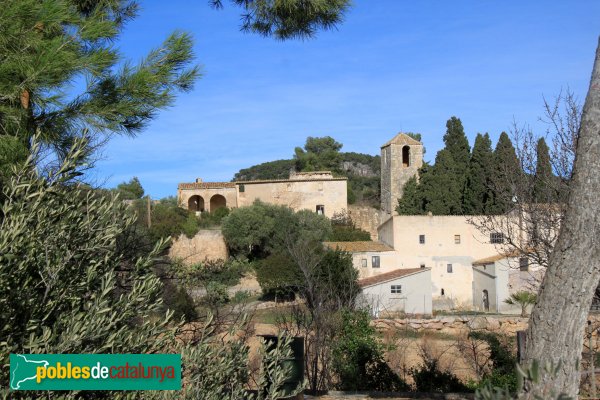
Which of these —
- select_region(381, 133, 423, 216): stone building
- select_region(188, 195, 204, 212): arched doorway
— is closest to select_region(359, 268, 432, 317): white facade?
select_region(381, 133, 423, 216): stone building

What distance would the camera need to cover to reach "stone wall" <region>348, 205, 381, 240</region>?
138ft

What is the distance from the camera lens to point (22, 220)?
2.74 metres

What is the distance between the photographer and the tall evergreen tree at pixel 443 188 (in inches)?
1439

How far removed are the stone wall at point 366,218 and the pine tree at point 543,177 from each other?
31.4m

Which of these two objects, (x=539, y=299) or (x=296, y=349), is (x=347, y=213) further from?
(x=539, y=299)

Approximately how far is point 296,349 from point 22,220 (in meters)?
4.37

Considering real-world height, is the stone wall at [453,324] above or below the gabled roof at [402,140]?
below

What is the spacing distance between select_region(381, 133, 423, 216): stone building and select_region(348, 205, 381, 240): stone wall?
817 millimetres

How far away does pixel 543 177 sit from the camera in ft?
32.0

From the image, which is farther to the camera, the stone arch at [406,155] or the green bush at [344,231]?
the stone arch at [406,155]

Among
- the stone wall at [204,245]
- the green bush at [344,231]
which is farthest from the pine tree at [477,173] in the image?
the stone wall at [204,245]

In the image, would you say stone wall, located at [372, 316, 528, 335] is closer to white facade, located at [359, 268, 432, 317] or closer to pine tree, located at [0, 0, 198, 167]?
white facade, located at [359, 268, 432, 317]

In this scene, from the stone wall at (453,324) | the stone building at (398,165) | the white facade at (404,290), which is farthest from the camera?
the stone building at (398,165)

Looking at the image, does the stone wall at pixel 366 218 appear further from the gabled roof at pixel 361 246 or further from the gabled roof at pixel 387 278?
the gabled roof at pixel 387 278
